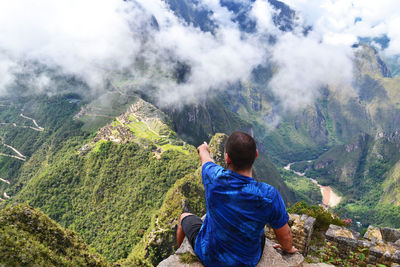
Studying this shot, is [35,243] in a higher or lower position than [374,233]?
lower

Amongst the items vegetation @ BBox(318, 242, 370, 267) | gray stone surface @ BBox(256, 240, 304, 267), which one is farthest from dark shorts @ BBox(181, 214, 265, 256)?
vegetation @ BBox(318, 242, 370, 267)

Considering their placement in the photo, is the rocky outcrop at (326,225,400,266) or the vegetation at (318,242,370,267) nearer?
the rocky outcrop at (326,225,400,266)

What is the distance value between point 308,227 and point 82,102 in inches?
6256

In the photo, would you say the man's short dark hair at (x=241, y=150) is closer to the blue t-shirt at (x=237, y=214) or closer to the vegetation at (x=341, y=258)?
the blue t-shirt at (x=237, y=214)

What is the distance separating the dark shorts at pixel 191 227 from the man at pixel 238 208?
91 centimetres

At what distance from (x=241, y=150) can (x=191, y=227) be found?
3.24 m

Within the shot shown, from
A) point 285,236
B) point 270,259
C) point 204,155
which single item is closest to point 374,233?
point 270,259

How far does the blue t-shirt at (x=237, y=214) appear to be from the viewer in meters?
4.59

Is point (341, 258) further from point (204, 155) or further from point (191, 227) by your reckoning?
point (204, 155)

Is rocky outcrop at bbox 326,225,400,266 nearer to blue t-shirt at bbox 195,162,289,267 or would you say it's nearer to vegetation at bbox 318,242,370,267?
vegetation at bbox 318,242,370,267

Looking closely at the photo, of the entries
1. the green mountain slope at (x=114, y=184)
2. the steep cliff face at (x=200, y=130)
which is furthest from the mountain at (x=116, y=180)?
the steep cliff face at (x=200, y=130)

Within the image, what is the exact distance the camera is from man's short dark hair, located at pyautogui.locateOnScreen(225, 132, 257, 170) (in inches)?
175

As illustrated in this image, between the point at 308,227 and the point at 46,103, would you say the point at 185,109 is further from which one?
the point at 308,227

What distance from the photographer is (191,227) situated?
21.7 ft
